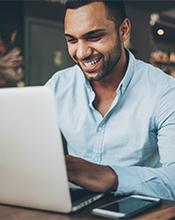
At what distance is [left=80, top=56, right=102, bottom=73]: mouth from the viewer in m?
1.63

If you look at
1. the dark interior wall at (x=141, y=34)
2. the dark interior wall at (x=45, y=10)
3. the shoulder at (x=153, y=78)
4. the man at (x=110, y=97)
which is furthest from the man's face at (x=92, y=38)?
the dark interior wall at (x=141, y=34)

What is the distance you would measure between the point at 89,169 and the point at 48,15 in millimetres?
4081

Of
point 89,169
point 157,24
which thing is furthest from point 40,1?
point 89,169

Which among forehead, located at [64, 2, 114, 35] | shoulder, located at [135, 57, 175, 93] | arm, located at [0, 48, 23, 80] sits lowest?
arm, located at [0, 48, 23, 80]

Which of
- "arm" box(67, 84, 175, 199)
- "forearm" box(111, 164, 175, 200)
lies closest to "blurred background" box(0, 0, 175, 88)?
"arm" box(67, 84, 175, 199)

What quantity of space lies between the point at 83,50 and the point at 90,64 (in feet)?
0.21

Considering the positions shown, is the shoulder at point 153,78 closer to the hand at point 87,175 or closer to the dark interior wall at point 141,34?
the hand at point 87,175

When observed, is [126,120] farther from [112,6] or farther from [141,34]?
[141,34]

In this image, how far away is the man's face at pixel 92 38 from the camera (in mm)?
1639

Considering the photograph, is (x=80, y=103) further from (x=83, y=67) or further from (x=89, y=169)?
(x=89, y=169)

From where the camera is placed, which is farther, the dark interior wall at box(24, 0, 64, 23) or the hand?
the dark interior wall at box(24, 0, 64, 23)

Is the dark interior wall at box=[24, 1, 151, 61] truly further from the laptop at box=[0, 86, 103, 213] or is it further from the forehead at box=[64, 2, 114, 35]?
the laptop at box=[0, 86, 103, 213]

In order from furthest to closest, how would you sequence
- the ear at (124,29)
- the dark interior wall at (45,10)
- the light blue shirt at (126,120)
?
the dark interior wall at (45,10) < the ear at (124,29) < the light blue shirt at (126,120)

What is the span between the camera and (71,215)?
916 mm
